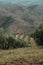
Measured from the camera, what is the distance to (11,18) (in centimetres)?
10438

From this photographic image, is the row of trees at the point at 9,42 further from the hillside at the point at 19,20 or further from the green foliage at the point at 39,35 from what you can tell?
the hillside at the point at 19,20

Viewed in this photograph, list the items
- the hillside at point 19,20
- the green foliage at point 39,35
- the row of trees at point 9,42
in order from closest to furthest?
1. the row of trees at point 9,42
2. the green foliage at point 39,35
3. the hillside at point 19,20

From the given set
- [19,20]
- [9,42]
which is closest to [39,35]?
[9,42]

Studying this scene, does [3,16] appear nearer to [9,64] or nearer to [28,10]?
[28,10]

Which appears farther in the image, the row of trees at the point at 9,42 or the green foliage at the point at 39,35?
the green foliage at the point at 39,35

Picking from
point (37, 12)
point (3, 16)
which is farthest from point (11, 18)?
point (37, 12)

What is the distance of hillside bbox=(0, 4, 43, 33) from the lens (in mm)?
86200

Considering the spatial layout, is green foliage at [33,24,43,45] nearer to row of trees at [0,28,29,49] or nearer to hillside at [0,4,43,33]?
row of trees at [0,28,29,49]

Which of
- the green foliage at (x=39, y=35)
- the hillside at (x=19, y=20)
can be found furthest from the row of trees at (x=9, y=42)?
the hillside at (x=19, y=20)

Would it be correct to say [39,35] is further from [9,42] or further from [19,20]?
[19,20]

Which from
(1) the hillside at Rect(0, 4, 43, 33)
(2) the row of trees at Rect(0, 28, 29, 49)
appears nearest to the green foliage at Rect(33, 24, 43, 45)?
(2) the row of trees at Rect(0, 28, 29, 49)

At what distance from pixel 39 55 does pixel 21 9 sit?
403ft

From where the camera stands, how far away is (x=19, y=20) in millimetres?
103812

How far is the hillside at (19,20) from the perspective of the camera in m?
86.2
